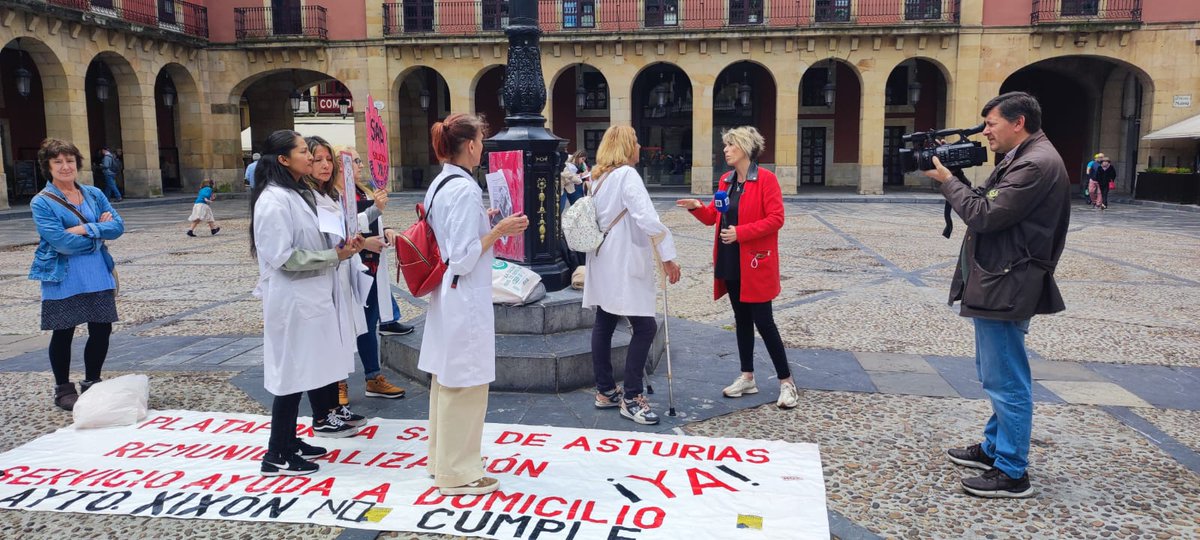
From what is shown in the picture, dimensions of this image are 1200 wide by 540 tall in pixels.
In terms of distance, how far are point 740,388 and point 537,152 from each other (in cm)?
225

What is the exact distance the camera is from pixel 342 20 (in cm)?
2528

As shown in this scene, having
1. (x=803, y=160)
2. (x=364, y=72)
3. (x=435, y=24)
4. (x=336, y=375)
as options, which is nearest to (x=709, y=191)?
(x=803, y=160)

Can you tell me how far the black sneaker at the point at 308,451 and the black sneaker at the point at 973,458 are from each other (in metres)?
3.08

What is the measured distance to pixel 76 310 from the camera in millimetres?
4492

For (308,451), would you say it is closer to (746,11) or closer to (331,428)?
(331,428)

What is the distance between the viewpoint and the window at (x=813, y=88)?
2792cm

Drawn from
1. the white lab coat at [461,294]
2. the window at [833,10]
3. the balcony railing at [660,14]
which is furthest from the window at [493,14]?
the white lab coat at [461,294]

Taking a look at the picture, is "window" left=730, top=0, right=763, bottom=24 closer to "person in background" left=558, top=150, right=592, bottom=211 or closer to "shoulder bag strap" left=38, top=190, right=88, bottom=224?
"person in background" left=558, top=150, right=592, bottom=211

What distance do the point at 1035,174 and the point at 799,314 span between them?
163 inches

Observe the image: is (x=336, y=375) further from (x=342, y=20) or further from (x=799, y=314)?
(x=342, y=20)

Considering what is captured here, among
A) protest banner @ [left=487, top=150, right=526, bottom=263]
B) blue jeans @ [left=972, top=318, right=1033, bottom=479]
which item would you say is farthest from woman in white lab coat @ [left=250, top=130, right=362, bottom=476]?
blue jeans @ [left=972, top=318, right=1033, bottom=479]

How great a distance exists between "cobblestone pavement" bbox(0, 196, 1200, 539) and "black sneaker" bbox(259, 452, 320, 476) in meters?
0.45

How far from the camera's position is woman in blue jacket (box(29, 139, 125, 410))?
4.41m

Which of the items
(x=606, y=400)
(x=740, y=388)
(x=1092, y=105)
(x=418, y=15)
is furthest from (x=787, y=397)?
(x=1092, y=105)
